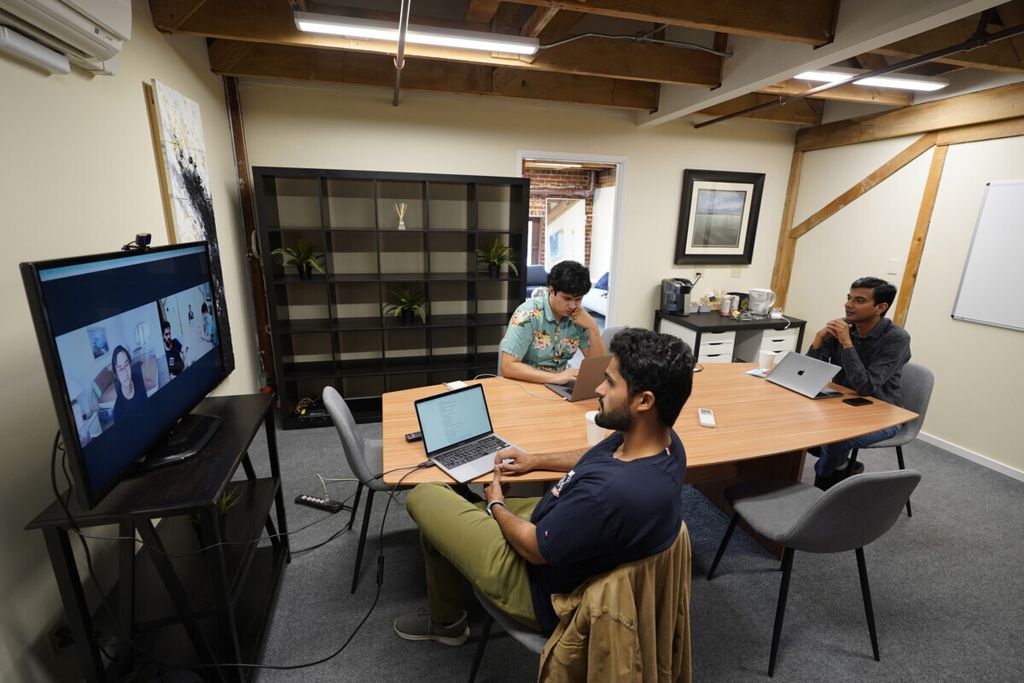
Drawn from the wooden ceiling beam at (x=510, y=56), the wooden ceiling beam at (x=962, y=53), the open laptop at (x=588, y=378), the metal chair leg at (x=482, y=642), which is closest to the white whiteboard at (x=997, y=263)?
the wooden ceiling beam at (x=962, y=53)

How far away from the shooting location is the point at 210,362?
5.95 ft

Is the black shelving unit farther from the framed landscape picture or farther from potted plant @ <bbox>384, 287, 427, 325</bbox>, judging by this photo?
the framed landscape picture

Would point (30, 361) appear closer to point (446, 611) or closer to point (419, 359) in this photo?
point (446, 611)

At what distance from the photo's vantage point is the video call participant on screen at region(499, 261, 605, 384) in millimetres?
2354

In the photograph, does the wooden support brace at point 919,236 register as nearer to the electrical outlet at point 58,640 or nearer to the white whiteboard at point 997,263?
the white whiteboard at point 997,263

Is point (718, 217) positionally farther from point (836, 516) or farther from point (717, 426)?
point (836, 516)

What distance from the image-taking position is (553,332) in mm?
2545

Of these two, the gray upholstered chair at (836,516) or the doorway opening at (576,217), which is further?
the doorway opening at (576,217)

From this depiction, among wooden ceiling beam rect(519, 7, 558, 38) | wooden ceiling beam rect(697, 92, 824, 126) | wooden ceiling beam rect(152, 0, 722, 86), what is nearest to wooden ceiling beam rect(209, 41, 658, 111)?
wooden ceiling beam rect(152, 0, 722, 86)

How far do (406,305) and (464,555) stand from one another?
8.38 ft

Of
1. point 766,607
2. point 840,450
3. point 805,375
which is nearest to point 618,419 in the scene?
point 766,607

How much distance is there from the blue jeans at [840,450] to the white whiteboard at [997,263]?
1.37 metres

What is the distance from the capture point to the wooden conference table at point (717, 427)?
1730mm

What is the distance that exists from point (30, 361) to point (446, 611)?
156 centimetres
